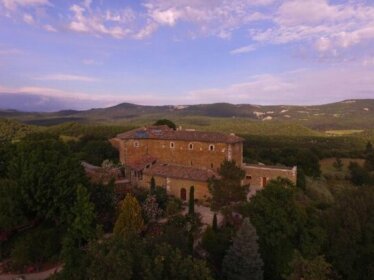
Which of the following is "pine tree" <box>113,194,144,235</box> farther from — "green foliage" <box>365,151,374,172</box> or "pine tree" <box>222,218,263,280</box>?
"green foliage" <box>365,151,374,172</box>

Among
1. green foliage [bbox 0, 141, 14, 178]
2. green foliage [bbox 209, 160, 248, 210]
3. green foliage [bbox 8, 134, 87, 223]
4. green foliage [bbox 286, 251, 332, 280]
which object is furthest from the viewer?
green foliage [bbox 0, 141, 14, 178]

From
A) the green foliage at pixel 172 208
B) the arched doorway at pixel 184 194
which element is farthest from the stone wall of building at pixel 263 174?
the green foliage at pixel 172 208

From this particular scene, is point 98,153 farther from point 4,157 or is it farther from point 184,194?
point 184,194

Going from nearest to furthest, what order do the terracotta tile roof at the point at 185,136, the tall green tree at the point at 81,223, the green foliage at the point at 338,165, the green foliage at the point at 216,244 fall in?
the green foliage at the point at 216,244, the tall green tree at the point at 81,223, the terracotta tile roof at the point at 185,136, the green foliage at the point at 338,165

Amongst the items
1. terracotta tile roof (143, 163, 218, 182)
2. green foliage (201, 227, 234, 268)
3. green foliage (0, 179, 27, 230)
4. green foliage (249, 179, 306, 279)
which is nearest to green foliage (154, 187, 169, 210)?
terracotta tile roof (143, 163, 218, 182)

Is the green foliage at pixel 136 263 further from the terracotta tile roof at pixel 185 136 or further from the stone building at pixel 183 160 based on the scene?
the terracotta tile roof at pixel 185 136

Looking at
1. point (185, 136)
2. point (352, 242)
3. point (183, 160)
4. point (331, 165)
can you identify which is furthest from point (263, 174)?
point (331, 165)

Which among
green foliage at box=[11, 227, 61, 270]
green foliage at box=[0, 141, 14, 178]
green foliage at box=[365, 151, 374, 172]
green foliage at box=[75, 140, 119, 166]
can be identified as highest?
green foliage at box=[0, 141, 14, 178]
